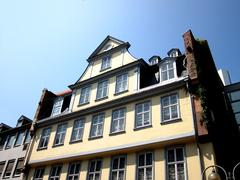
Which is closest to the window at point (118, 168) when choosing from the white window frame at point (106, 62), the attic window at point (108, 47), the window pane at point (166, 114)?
the window pane at point (166, 114)

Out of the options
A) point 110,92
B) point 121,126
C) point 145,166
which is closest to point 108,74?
point 110,92

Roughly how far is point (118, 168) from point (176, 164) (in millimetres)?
3887

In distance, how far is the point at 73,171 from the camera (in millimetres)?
17234

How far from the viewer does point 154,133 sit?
47.7 feet

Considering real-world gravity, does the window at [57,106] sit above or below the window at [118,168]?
above

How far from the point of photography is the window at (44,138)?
20.8 meters

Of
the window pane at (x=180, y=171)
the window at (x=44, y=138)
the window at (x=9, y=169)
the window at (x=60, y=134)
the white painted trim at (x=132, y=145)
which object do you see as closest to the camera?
the window pane at (x=180, y=171)

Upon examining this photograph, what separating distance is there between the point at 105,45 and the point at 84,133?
30.1ft

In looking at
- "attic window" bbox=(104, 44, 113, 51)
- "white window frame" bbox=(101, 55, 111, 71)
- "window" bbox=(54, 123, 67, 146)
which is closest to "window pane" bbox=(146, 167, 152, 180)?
"window" bbox=(54, 123, 67, 146)

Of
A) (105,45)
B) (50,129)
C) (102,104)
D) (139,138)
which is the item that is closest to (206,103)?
(139,138)

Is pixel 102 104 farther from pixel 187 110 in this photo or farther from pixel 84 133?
pixel 187 110

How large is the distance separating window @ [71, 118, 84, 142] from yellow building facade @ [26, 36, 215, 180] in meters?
0.09

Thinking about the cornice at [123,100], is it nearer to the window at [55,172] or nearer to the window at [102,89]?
the window at [102,89]

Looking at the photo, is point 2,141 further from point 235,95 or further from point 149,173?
point 235,95
